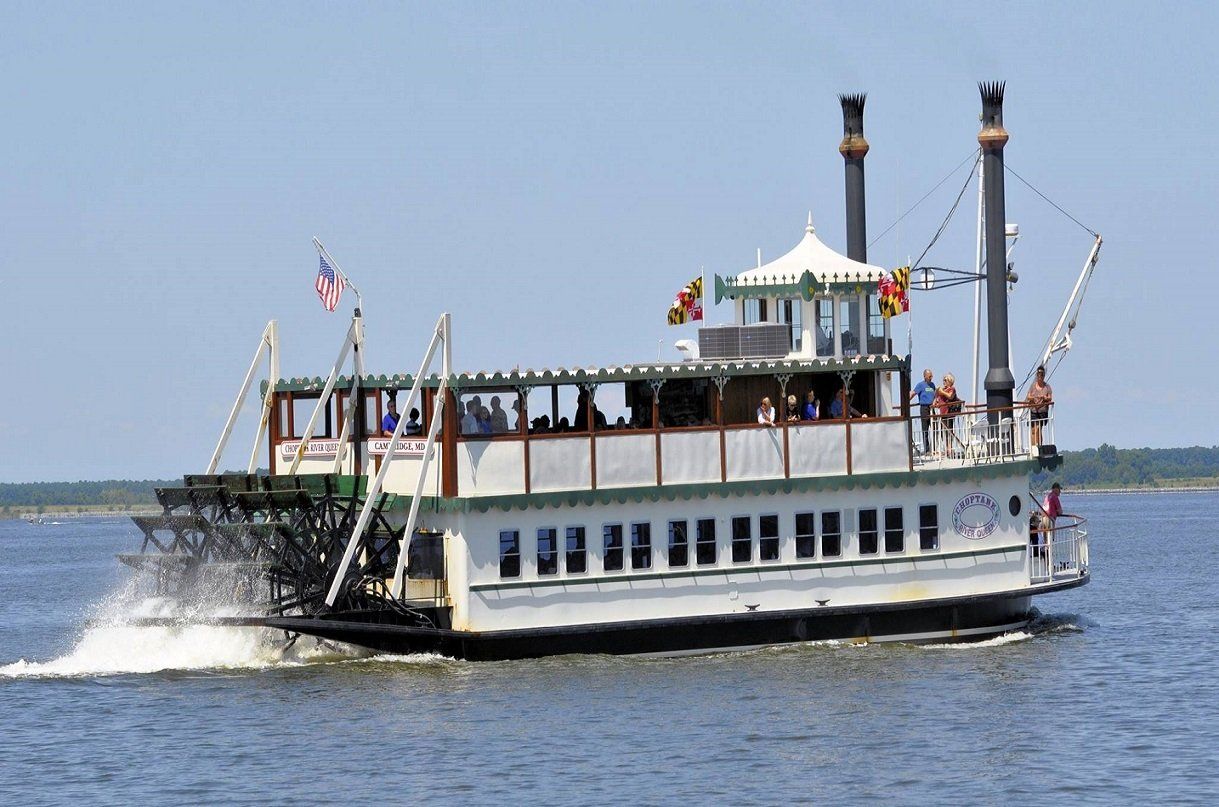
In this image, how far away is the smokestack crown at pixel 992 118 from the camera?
3494 cm

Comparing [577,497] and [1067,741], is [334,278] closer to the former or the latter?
[577,497]

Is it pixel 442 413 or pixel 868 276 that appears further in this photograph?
pixel 868 276

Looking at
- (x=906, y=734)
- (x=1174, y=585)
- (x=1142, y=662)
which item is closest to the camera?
(x=906, y=734)

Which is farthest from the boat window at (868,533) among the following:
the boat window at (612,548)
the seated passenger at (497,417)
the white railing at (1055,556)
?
the seated passenger at (497,417)

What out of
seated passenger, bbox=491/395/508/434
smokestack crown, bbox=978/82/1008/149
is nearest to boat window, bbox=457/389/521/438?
seated passenger, bbox=491/395/508/434

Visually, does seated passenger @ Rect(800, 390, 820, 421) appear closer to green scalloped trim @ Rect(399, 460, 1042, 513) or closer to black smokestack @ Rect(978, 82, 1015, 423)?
green scalloped trim @ Rect(399, 460, 1042, 513)

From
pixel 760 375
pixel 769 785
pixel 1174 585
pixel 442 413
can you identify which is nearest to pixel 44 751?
pixel 442 413

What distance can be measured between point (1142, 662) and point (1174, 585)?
16.8 m

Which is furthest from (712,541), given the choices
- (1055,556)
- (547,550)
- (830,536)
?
(1055,556)

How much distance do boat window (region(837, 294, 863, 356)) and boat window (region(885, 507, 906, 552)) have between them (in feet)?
12.3

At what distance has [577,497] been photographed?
93.1 ft

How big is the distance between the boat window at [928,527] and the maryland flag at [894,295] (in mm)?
3318

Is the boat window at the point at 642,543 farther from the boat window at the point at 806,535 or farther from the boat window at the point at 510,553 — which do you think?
the boat window at the point at 806,535

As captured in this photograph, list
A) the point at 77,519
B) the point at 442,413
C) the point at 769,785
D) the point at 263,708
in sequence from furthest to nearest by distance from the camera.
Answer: the point at 77,519 → the point at 442,413 → the point at 263,708 → the point at 769,785
